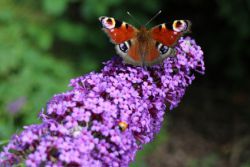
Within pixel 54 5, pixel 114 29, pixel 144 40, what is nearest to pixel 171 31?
pixel 144 40

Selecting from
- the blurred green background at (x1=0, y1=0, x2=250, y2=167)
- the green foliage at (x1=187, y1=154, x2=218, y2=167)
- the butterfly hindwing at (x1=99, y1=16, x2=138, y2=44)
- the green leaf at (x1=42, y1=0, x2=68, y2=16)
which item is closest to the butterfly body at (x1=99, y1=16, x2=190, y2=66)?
the butterfly hindwing at (x1=99, y1=16, x2=138, y2=44)

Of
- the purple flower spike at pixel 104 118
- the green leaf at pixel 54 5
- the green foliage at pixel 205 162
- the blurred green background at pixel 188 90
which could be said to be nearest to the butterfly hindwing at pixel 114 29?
the purple flower spike at pixel 104 118

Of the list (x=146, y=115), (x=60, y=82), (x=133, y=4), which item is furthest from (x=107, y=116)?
(x=133, y=4)

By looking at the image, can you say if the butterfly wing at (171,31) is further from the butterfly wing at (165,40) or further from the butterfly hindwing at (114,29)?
the butterfly hindwing at (114,29)

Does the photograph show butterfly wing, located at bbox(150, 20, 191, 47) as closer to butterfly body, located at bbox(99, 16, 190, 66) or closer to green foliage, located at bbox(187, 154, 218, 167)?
butterfly body, located at bbox(99, 16, 190, 66)

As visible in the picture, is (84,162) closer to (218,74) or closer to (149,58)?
(149,58)
